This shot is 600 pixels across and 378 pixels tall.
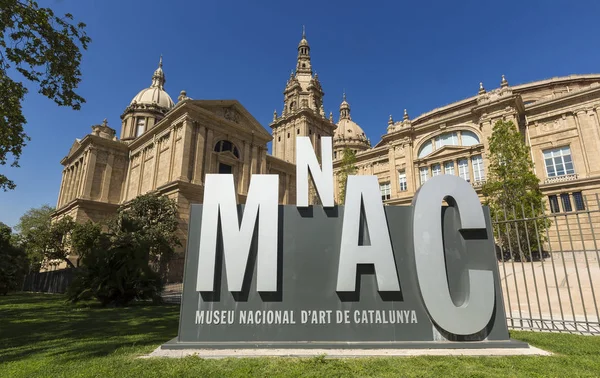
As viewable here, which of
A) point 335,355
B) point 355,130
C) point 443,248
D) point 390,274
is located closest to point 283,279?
point 335,355

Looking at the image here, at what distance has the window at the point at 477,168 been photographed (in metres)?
32.9

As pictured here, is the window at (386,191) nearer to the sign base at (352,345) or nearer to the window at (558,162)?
the window at (558,162)

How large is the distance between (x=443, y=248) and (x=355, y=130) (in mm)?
78234

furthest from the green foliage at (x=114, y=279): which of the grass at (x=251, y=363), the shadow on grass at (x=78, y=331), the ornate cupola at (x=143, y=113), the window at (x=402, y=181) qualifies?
the ornate cupola at (x=143, y=113)

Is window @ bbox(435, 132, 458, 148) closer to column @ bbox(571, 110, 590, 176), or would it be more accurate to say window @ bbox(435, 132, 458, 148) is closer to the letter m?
column @ bbox(571, 110, 590, 176)

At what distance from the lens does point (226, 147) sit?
3450 cm

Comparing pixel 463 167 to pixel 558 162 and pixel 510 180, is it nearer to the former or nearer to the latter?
pixel 558 162

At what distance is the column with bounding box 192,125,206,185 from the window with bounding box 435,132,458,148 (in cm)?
2630

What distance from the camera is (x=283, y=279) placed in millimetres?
6328

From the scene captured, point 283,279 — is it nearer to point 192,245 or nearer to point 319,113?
point 192,245

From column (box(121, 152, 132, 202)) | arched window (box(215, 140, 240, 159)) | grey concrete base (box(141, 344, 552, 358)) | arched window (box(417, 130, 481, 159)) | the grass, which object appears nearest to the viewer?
the grass

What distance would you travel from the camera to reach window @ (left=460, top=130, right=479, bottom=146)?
33.7m

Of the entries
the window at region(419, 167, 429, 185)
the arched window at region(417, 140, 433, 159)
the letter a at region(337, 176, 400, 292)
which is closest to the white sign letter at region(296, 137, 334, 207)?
the letter a at region(337, 176, 400, 292)

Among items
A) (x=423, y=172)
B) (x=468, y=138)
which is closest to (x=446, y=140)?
(x=468, y=138)
